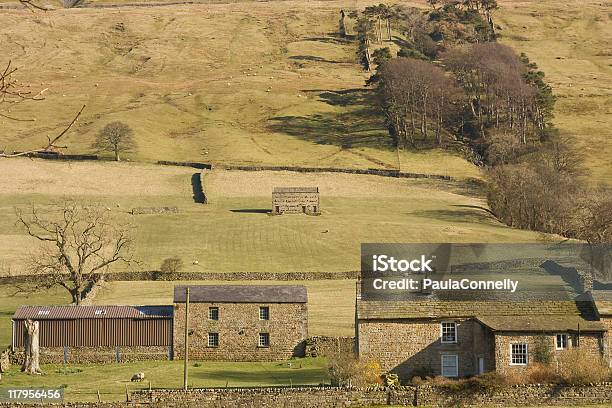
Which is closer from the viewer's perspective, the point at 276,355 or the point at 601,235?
the point at 276,355

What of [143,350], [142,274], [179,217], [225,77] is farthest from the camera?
[225,77]

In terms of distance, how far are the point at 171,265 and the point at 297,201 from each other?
28.0 metres

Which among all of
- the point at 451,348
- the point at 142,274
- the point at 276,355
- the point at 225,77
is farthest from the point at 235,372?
the point at 225,77

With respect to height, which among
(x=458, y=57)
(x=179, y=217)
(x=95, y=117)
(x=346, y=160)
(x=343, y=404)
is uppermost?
(x=458, y=57)

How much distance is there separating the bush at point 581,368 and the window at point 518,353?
144 cm

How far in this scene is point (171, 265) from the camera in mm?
83812

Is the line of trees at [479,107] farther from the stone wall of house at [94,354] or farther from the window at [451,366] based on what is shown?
the window at [451,366]

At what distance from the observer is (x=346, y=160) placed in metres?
142

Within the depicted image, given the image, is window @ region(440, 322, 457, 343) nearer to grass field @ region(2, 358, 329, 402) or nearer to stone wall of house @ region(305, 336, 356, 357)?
grass field @ region(2, 358, 329, 402)

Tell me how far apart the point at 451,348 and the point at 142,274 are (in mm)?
37236

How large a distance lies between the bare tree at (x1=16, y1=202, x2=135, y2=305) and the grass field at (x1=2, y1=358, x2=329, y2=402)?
14.8 m

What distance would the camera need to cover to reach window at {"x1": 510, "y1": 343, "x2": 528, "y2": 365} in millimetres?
46438

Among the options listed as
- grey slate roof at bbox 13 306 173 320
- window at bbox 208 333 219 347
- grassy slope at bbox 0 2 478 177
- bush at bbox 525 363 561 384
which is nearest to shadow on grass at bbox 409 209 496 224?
grassy slope at bbox 0 2 478 177

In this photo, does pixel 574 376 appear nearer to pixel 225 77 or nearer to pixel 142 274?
pixel 142 274
